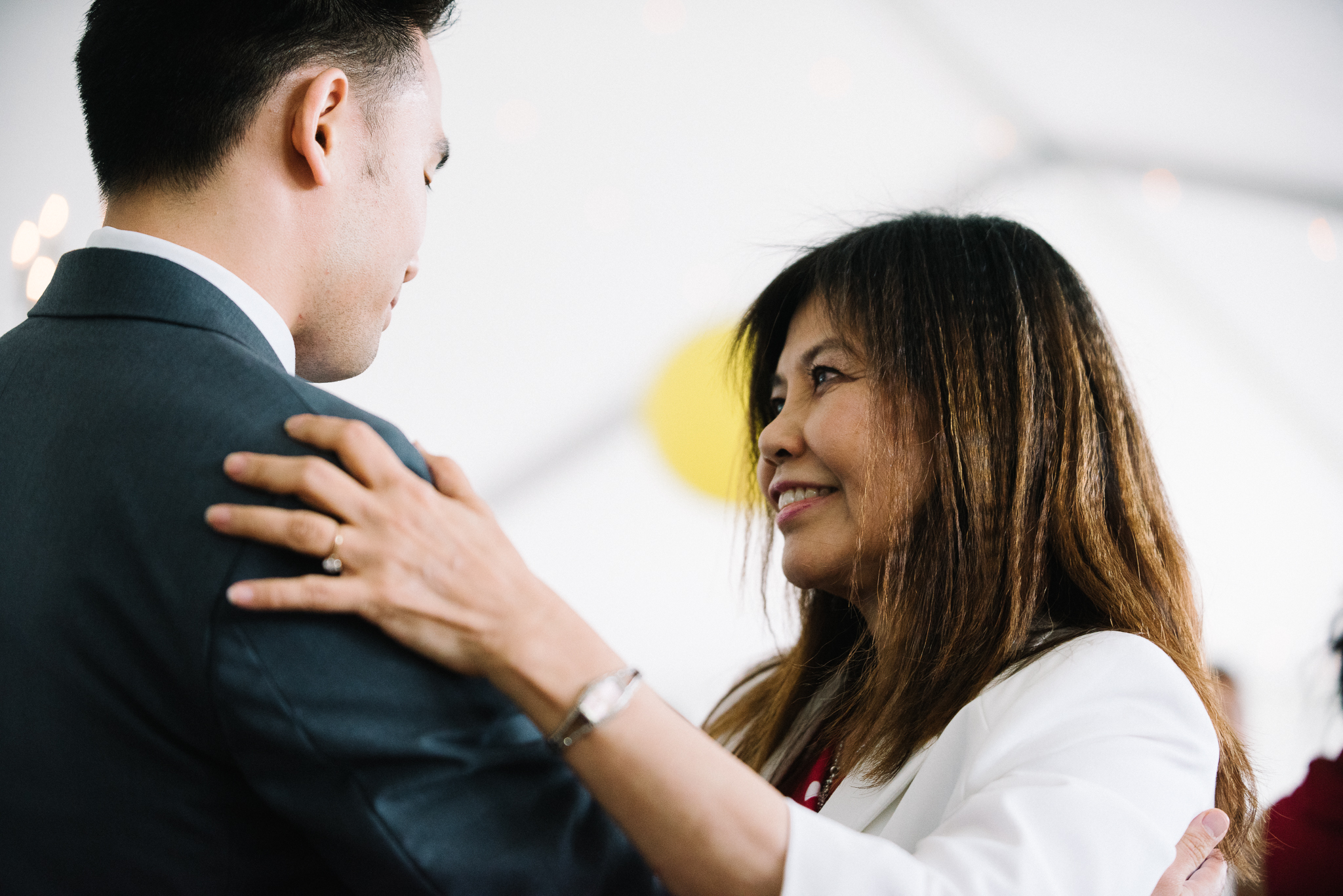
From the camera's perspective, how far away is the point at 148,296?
2.65 ft

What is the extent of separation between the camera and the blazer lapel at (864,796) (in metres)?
1.08

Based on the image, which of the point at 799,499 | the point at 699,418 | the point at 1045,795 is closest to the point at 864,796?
the point at 1045,795

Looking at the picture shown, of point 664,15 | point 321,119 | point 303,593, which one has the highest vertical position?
point 664,15

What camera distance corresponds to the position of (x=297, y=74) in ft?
3.07

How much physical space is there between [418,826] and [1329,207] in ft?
12.0

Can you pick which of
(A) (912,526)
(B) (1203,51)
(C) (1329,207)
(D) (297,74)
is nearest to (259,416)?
(D) (297,74)

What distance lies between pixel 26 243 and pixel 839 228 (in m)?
2.55

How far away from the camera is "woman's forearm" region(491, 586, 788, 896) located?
2.42 feet

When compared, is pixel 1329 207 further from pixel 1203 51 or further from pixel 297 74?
pixel 297 74

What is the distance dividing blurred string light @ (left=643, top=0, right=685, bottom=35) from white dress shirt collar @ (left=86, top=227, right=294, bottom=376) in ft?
8.59

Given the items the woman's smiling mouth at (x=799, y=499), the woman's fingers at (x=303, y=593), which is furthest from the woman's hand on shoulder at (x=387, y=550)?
the woman's smiling mouth at (x=799, y=499)

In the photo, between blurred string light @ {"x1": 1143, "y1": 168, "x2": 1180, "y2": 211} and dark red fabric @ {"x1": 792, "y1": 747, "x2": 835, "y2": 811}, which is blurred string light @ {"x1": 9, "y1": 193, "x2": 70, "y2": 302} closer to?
dark red fabric @ {"x1": 792, "y1": 747, "x2": 835, "y2": 811}

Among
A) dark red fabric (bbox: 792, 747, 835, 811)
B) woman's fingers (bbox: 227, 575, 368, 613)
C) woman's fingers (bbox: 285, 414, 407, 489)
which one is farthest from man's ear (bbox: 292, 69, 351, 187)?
dark red fabric (bbox: 792, 747, 835, 811)

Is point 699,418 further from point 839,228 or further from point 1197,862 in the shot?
point 1197,862
